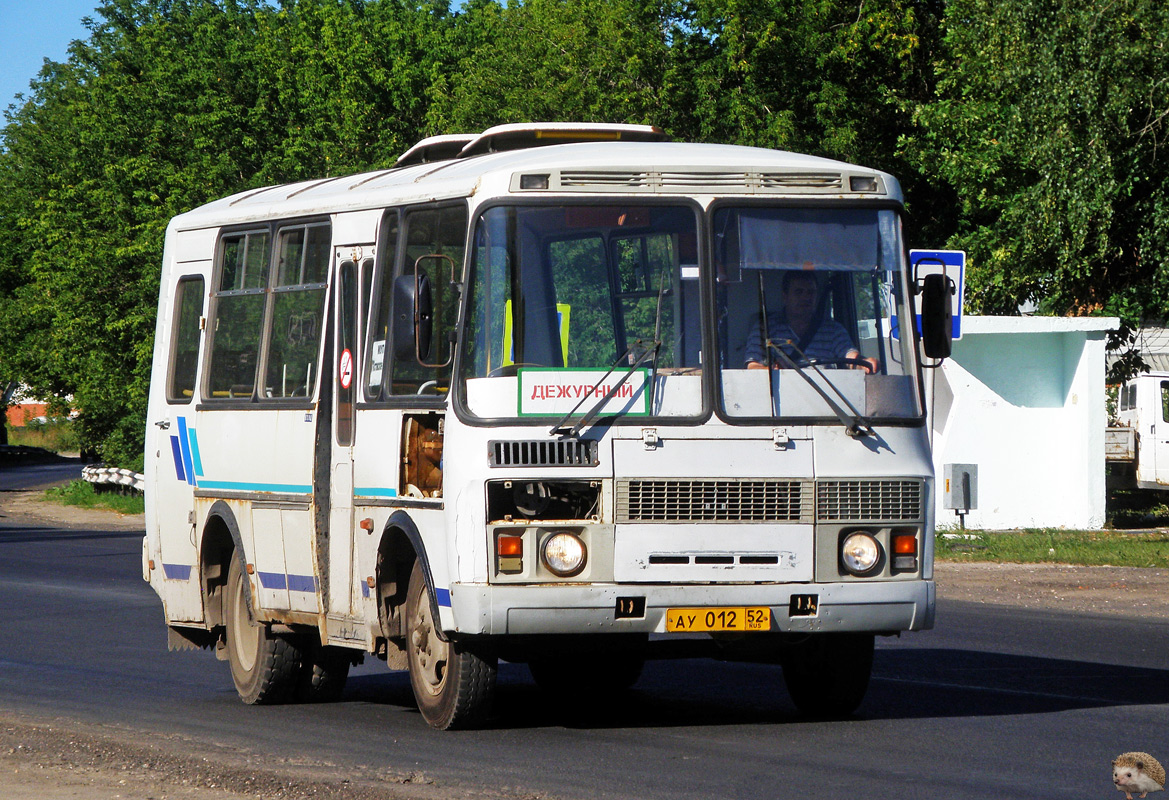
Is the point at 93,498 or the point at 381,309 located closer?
the point at 381,309

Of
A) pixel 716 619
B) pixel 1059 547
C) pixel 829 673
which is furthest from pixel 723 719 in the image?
pixel 1059 547

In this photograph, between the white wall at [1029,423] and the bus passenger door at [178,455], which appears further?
the white wall at [1029,423]

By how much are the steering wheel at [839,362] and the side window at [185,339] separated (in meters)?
4.72

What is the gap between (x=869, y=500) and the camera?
9.08 meters

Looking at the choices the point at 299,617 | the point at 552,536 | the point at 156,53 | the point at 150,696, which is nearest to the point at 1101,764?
the point at 552,536

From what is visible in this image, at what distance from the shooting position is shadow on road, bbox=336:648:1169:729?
10.1m

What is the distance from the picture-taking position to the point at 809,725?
9617 mm

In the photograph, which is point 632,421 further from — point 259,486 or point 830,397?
point 259,486

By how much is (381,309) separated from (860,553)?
2.89 metres

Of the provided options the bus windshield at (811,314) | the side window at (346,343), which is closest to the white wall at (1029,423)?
the side window at (346,343)

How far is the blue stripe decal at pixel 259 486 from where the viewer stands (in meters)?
10.5

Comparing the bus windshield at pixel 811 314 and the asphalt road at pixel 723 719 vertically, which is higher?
the bus windshield at pixel 811 314

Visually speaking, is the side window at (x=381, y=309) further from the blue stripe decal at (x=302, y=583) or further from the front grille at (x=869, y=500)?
the front grille at (x=869, y=500)

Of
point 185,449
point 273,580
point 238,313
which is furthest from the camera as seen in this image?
point 185,449
